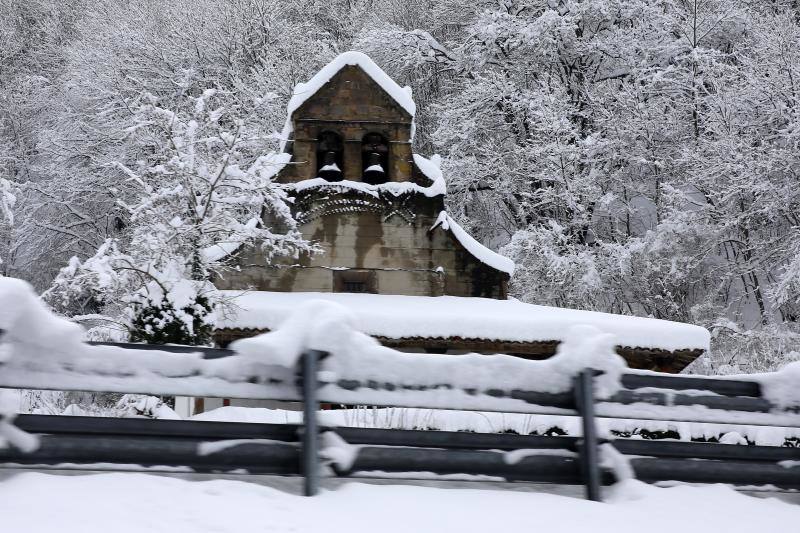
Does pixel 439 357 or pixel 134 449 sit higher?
pixel 439 357

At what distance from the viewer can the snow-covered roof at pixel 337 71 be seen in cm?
1917

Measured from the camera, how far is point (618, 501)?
4.45 m

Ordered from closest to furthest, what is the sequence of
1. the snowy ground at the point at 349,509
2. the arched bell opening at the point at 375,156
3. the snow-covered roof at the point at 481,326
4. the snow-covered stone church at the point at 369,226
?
the snowy ground at the point at 349,509 < the snow-covered roof at the point at 481,326 < the snow-covered stone church at the point at 369,226 < the arched bell opening at the point at 375,156

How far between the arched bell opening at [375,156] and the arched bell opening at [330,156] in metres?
0.56

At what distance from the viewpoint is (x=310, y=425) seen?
4.11 m

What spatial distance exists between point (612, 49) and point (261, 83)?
12278 mm

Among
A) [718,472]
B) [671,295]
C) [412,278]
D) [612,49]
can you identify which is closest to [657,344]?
[412,278]

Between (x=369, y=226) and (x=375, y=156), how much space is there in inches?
70.6

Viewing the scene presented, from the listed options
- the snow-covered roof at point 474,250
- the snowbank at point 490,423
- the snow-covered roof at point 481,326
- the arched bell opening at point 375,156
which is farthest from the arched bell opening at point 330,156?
the snowbank at point 490,423

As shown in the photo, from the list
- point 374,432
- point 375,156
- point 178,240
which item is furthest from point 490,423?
point 375,156

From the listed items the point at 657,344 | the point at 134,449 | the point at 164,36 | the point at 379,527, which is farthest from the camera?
the point at 164,36

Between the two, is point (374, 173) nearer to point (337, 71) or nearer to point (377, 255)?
point (377, 255)

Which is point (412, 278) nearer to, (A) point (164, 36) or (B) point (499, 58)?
(B) point (499, 58)

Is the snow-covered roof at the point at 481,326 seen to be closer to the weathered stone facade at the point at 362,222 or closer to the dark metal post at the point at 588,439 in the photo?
the weathered stone facade at the point at 362,222
